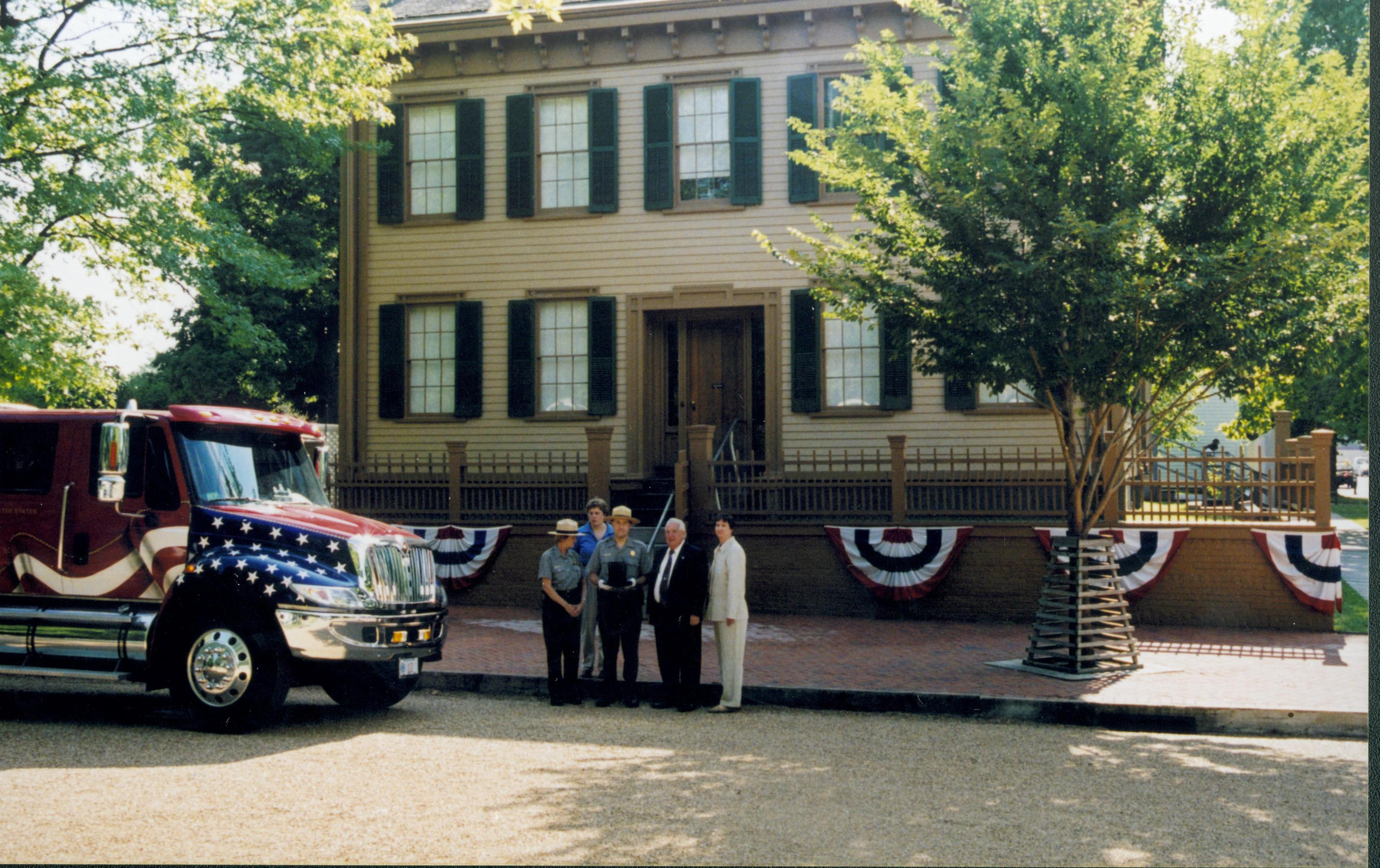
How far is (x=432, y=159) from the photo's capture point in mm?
20672

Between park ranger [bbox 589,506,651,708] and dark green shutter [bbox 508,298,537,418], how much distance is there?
9044 mm

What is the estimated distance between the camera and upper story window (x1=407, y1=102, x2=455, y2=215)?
67.6 ft

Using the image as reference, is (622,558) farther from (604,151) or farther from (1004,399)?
(604,151)

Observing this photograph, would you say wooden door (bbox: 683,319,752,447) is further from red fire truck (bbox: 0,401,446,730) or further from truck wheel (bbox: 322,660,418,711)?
red fire truck (bbox: 0,401,446,730)

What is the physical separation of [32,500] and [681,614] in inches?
210

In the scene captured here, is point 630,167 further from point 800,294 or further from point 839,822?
point 839,822

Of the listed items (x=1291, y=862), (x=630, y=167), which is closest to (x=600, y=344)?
(x=630, y=167)

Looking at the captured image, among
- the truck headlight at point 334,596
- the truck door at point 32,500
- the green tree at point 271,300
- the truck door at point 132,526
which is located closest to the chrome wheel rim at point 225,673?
the truck headlight at point 334,596

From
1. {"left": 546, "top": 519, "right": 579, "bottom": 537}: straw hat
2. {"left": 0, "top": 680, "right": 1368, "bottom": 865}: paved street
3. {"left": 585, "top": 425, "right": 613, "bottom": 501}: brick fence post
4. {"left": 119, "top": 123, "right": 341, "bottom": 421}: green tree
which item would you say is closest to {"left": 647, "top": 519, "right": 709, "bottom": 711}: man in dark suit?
{"left": 0, "top": 680, "right": 1368, "bottom": 865}: paved street

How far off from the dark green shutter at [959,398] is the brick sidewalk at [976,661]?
3.93 m

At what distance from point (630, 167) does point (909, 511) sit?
7.32 m

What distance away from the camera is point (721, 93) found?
19.5 m

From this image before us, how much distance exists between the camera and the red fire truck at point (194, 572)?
9133mm

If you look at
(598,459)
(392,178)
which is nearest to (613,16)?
(392,178)
